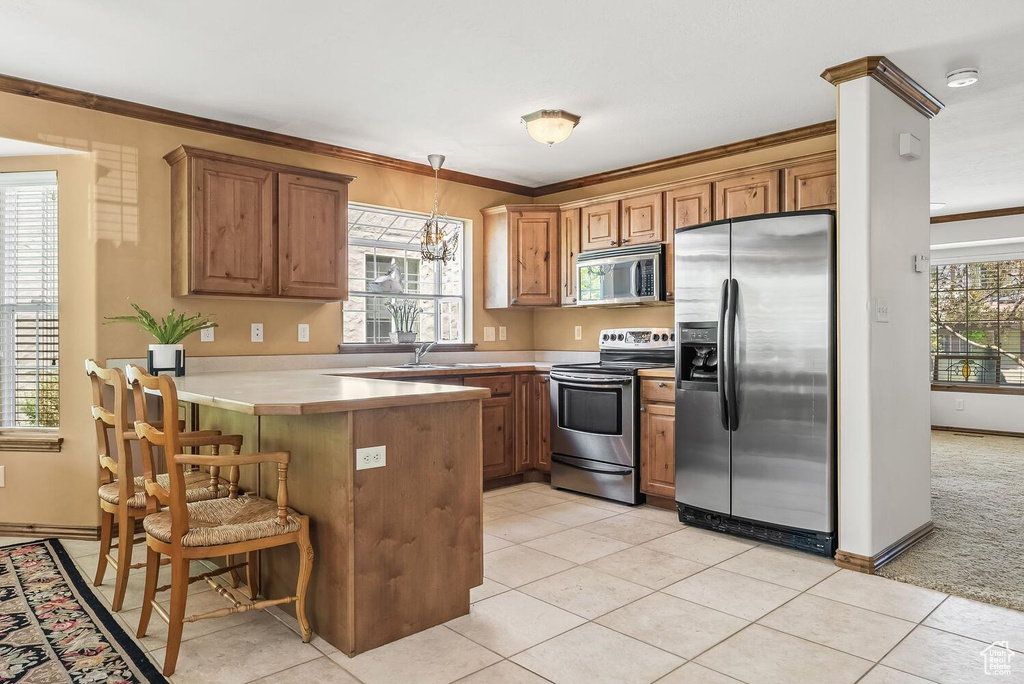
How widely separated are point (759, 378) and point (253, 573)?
8.68ft

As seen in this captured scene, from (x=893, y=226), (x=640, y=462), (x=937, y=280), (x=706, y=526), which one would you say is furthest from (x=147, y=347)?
(x=937, y=280)

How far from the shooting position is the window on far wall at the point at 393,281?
5027 millimetres

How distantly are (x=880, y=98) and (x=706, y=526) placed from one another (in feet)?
8.06

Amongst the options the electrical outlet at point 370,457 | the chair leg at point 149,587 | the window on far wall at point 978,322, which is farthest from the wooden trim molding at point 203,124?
the window on far wall at point 978,322

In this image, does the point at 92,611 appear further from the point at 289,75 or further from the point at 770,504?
the point at 770,504

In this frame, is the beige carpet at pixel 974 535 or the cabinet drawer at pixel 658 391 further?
the cabinet drawer at pixel 658 391

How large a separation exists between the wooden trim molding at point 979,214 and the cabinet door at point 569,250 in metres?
4.73

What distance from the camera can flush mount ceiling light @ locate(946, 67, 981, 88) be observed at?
3342 millimetres

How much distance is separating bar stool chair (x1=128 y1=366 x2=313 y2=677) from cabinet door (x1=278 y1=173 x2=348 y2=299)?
1822 millimetres

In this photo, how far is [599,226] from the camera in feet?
17.1

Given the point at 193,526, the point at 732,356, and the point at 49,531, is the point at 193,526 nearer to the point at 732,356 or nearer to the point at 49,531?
the point at 49,531

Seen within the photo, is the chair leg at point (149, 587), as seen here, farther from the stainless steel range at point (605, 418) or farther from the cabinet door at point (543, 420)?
the cabinet door at point (543, 420)

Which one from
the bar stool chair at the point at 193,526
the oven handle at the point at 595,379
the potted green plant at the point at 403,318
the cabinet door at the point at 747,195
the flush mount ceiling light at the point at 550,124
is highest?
the flush mount ceiling light at the point at 550,124

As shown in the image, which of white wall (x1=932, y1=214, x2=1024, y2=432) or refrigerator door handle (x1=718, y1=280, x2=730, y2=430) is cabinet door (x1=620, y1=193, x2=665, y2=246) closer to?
refrigerator door handle (x1=718, y1=280, x2=730, y2=430)
